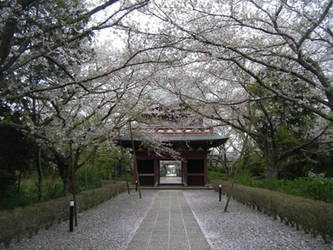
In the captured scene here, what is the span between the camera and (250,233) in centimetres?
543

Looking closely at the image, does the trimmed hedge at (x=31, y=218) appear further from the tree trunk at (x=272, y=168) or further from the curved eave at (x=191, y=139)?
the tree trunk at (x=272, y=168)

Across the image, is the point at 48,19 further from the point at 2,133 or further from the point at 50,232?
the point at 50,232

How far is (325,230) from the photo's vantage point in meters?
4.55

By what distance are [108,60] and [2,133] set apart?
Answer: 378 centimetres

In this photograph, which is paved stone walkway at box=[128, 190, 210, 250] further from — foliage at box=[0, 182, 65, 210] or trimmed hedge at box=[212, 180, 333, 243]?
foliage at box=[0, 182, 65, 210]

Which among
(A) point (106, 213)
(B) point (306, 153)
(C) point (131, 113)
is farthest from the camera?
(B) point (306, 153)

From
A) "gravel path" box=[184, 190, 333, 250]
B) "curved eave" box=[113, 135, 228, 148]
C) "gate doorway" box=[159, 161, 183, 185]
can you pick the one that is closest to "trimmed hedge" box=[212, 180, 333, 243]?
"gravel path" box=[184, 190, 333, 250]

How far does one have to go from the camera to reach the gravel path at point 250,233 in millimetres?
4590

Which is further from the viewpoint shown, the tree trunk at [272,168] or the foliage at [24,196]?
the tree trunk at [272,168]

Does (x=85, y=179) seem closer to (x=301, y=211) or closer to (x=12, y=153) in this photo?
(x=12, y=153)

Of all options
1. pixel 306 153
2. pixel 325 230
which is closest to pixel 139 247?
pixel 325 230

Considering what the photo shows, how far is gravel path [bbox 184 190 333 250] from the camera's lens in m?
4.59

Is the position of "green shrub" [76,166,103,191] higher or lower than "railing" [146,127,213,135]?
lower

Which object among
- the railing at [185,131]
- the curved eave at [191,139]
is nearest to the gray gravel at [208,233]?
the curved eave at [191,139]
